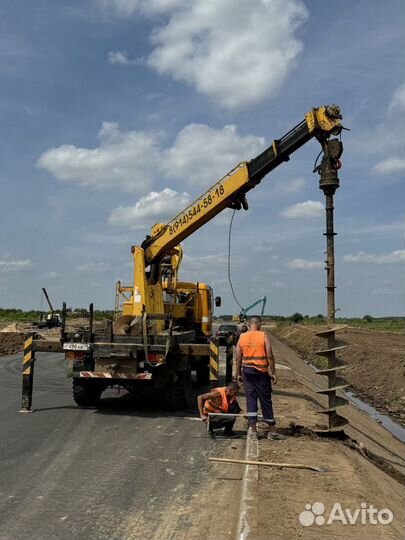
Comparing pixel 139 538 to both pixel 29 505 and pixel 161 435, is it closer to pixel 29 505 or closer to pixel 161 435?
pixel 29 505

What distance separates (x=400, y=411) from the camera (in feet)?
53.6

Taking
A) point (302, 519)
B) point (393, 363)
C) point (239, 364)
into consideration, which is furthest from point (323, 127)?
point (393, 363)

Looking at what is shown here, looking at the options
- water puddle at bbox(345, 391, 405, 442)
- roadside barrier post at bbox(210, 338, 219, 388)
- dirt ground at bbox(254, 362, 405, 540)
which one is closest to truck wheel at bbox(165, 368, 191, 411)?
roadside barrier post at bbox(210, 338, 219, 388)

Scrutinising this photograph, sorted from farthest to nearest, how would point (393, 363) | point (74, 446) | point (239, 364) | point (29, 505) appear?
point (393, 363) < point (239, 364) < point (74, 446) < point (29, 505)

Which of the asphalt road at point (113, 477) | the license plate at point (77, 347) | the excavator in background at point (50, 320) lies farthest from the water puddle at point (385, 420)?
the excavator in background at point (50, 320)

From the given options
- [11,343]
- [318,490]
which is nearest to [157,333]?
[318,490]

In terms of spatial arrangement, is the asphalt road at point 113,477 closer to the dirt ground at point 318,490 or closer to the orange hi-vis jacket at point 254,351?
the dirt ground at point 318,490

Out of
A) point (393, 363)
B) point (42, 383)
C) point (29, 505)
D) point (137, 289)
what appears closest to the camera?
point (29, 505)

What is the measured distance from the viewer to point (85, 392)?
11.1 metres

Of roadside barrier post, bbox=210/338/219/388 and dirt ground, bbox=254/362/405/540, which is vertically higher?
roadside barrier post, bbox=210/338/219/388

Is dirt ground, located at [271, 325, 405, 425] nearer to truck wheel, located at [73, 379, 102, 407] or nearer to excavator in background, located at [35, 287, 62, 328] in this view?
truck wheel, located at [73, 379, 102, 407]

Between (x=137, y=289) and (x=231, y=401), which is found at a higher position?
(x=137, y=289)

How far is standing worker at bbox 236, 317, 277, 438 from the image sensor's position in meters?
8.38

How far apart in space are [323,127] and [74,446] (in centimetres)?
712
